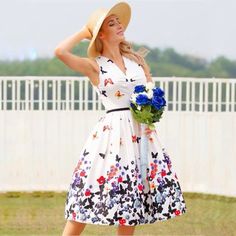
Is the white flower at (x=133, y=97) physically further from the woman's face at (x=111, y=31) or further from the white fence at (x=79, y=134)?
the white fence at (x=79, y=134)

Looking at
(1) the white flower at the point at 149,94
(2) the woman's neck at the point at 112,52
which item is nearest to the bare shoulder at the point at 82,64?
(2) the woman's neck at the point at 112,52

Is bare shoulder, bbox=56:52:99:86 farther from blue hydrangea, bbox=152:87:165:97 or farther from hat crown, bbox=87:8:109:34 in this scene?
blue hydrangea, bbox=152:87:165:97

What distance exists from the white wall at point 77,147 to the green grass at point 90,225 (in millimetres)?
177

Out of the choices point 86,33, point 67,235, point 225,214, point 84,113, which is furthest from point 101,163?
point 84,113

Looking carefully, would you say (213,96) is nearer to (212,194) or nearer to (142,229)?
(212,194)

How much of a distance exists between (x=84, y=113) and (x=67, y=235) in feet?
17.0

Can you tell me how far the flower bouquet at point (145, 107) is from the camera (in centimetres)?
592

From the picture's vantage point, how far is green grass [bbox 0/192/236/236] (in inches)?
334

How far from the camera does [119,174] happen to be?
19.3 ft

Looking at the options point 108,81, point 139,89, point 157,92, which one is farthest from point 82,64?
point 157,92

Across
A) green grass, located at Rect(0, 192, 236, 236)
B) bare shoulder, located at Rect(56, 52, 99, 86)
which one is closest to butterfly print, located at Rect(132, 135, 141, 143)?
bare shoulder, located at Rect(56, 52, 99, 86)

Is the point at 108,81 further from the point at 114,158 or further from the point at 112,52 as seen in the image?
the point at 114,158

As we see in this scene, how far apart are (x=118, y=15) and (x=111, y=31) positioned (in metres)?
0.15

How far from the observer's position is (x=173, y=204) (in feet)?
19.7
